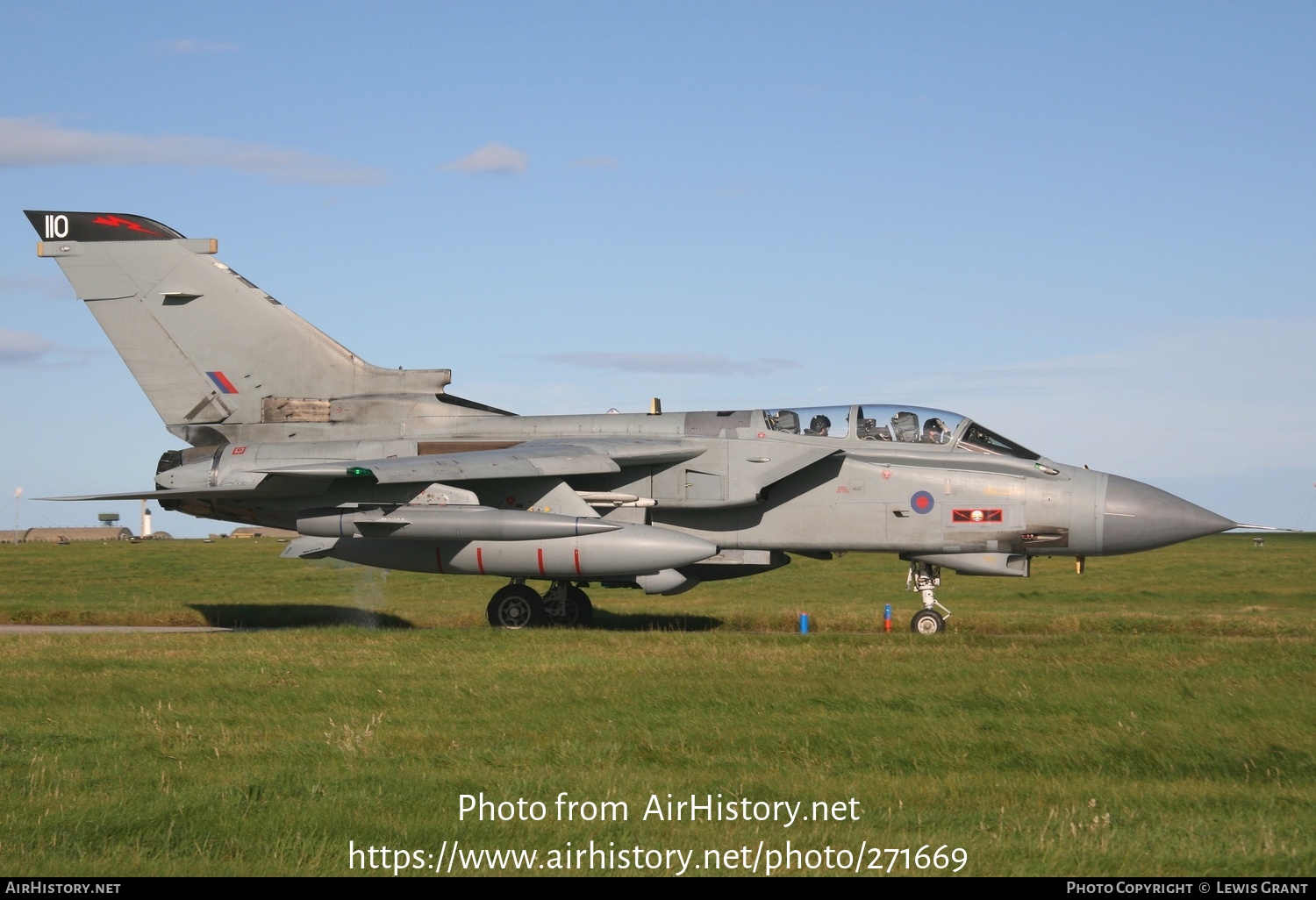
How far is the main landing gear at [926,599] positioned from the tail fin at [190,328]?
7.92 metres

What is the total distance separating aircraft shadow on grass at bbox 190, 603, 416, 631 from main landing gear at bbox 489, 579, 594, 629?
7.13ft

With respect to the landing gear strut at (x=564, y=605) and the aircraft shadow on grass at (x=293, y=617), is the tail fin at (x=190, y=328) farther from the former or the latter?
the landing gear strut at (x=564, y=605)

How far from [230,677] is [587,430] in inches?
321

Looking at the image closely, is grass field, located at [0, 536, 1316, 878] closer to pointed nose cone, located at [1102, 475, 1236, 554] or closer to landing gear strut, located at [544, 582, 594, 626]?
pointed nose cone, located at [1102, 475, 1236, 554]

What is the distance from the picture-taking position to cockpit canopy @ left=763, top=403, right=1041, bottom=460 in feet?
57.7

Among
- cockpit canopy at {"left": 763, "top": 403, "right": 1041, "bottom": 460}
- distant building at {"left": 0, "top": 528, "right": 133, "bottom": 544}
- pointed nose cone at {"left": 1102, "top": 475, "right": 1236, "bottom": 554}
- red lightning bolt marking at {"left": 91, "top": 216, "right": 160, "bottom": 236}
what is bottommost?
distant building at {"left": 0, "top": 528, "right": 133, "bottom": 544}

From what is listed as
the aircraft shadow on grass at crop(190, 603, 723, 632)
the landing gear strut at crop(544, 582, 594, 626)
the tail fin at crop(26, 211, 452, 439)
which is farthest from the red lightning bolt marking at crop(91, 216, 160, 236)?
the landing gear strut at crop(544, 582, 594, 626)

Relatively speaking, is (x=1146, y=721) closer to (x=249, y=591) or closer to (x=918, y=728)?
(x=918, y=728)

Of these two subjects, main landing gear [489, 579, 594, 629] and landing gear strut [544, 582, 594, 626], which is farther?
landing gear strut [544, 582, 594, 626]

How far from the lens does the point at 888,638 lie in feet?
50.8

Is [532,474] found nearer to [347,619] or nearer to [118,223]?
[347,619]

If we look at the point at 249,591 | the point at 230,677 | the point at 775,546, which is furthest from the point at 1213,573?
the point at 230,677

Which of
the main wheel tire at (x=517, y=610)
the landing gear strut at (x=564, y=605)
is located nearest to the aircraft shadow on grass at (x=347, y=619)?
the landing gear strut at (x=564, y=605)

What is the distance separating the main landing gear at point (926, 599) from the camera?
57.0 feet
